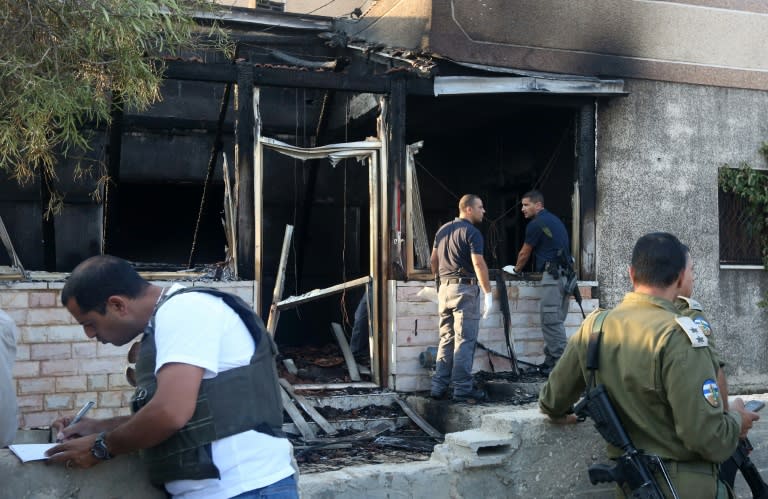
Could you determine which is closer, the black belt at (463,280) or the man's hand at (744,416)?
the man's hand at (744,416)

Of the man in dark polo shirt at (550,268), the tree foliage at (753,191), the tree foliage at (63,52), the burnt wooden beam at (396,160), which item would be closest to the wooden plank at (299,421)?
the burnt wooden beam at (396,160)

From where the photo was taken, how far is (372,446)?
6551mm

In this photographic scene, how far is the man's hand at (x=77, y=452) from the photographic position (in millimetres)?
2533

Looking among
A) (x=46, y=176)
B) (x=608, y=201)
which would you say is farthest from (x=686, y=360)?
(x=46, y=176)

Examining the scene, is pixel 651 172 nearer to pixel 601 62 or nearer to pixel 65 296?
pixel 601 62

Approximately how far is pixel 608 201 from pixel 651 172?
61cm

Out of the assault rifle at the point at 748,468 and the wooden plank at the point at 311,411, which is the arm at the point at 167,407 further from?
the wooden plank at the point at 311,411

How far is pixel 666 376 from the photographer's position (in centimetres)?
304

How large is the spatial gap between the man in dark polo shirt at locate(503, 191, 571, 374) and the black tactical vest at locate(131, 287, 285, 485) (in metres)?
5.78

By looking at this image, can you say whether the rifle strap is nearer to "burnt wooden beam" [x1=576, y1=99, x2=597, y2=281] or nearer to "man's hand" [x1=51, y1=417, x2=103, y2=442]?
"man's hand" [x1=51, y1=417, x2=103, y2=442]

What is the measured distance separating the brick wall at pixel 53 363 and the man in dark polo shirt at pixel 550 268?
3860mm

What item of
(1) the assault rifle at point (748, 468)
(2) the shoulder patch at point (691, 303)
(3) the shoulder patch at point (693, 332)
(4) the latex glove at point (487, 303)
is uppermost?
(2) the shoulder patch at point (691, 303)

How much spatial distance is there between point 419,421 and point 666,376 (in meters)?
4.40

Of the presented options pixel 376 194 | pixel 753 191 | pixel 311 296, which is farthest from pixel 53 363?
pixel 753 191
